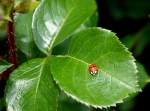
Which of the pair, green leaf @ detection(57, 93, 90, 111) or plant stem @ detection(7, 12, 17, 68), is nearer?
plant stem @ detection(7, 12, 17, 68)

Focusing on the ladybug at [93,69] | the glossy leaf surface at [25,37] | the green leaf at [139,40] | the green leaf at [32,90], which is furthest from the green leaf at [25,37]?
the green leaf at [139,40]

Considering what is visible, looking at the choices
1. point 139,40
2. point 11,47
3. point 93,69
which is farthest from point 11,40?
point 139,40

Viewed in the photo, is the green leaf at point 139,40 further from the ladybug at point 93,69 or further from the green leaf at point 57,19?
the ladybug at point 93,69

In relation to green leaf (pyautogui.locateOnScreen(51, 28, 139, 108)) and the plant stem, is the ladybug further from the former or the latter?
the plant stem

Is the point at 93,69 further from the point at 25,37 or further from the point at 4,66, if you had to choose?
the point at 25,37

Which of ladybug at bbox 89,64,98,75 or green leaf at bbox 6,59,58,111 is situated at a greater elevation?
ladybug at bbox 89,64,98,75

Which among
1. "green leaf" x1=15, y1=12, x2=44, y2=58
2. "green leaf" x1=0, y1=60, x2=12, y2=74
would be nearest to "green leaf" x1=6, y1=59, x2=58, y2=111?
"green leaf" x1=0, y1=60, x2=12, y2=74
